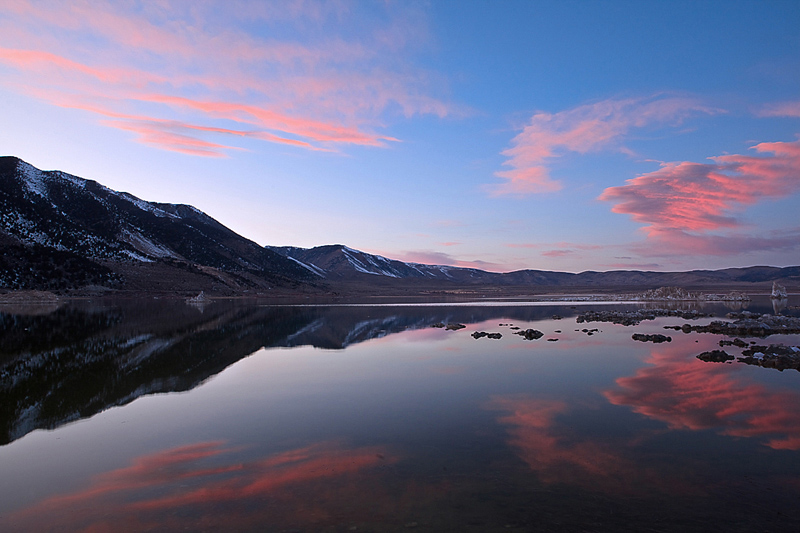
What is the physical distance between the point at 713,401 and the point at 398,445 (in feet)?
37.1

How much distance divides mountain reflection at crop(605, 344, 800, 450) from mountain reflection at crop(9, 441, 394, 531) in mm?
9184

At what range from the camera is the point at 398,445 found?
1035 centimetres

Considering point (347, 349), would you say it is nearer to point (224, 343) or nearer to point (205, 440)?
point (224, 343)

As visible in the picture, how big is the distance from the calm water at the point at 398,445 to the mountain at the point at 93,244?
94.8m

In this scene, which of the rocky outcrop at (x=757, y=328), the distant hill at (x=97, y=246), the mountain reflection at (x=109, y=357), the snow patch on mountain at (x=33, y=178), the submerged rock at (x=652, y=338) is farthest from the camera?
the snow patch on mountain at (x=33, y=178)

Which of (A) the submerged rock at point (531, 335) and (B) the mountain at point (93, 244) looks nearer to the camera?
(A) the submerged rock at point (531, 335)

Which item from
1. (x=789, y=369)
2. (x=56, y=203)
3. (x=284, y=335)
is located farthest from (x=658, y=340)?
(x=56, y=203)

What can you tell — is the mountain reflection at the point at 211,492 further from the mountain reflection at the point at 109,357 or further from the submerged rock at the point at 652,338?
the submerged rock at the point at 652,338

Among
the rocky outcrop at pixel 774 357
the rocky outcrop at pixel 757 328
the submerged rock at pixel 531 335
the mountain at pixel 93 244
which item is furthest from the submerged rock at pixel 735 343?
the mountain at pixel 93 244

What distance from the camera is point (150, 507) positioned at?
7418 millimetres

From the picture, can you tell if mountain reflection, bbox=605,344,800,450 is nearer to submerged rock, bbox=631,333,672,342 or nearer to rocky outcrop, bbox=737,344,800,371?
rocky outcrop, bbox=737,344,800,371

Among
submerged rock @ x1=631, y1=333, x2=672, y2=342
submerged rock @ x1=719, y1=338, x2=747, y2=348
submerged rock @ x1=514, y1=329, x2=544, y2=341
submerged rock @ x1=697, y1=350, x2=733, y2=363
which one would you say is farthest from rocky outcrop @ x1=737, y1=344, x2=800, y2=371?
submerged rock @ x1=514, y1=329, x2=544, y2=341

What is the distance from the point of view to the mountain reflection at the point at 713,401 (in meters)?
12.0

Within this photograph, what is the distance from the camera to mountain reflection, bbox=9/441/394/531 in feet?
22.8
